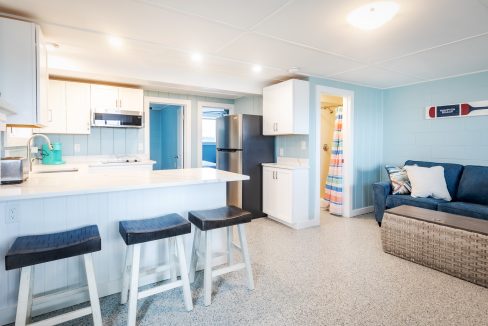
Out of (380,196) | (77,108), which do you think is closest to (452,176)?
(380,196)

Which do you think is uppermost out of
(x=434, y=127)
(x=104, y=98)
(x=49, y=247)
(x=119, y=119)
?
(x=104, y=98)

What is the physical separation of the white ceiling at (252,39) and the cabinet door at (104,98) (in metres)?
0.44

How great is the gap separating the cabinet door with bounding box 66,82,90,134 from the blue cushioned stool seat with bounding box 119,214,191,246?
249 cm

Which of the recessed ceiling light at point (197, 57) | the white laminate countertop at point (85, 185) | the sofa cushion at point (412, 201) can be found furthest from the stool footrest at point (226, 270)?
the sofa cushion at point (412, 201)

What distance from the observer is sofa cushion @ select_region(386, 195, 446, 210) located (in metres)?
3.33

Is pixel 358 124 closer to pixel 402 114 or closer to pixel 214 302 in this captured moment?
pixel 402 114

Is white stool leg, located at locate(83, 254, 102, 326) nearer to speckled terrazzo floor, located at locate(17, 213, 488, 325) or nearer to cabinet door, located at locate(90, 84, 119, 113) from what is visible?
speckled terrazzo floor, located at locate(17, 213, 488, 325)

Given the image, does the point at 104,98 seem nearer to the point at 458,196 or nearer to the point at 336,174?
the point at 336,174

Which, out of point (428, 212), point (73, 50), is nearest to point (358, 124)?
point (428, 212)

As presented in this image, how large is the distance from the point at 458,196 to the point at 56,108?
5.43 metres

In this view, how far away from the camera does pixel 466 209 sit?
10.0 feet

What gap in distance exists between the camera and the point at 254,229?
377 centimetres

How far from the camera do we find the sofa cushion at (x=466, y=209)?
9.67ft

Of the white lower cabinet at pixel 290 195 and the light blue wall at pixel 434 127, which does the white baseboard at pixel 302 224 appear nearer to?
the white lower cabinet at pixel 290 195
